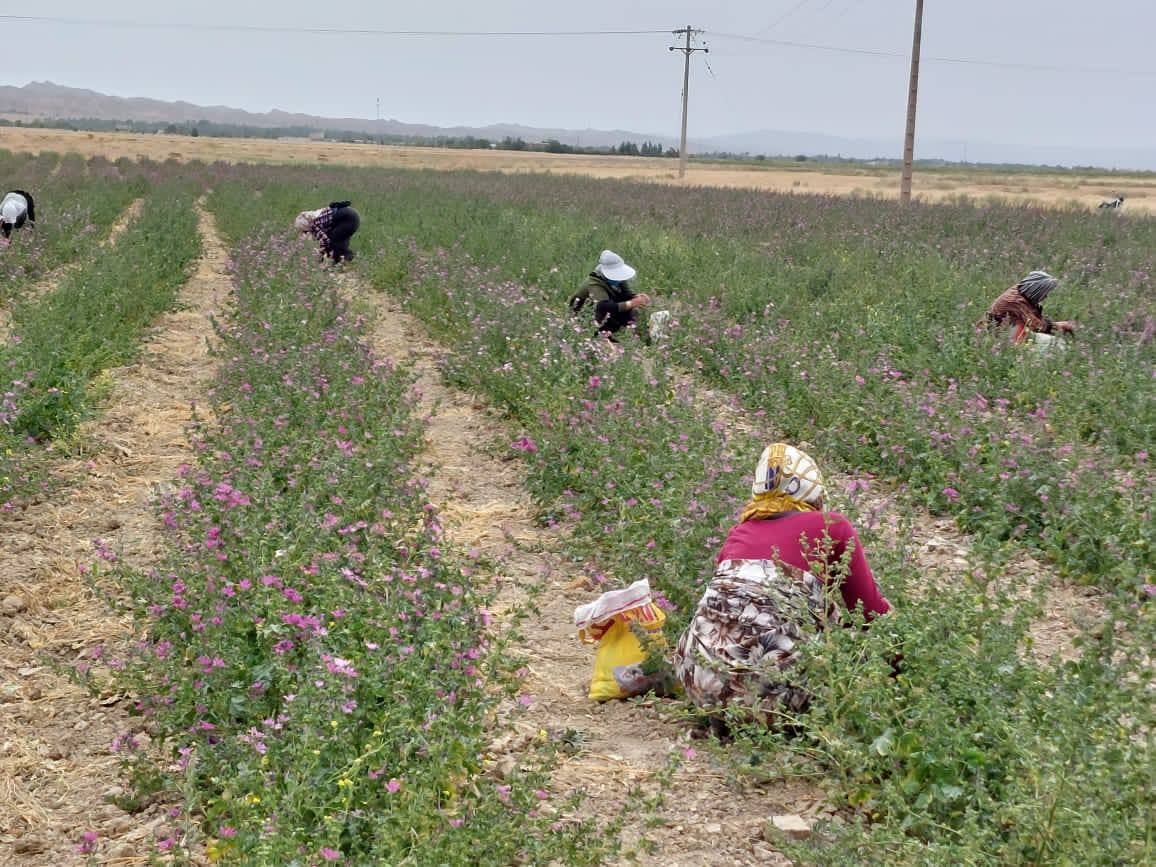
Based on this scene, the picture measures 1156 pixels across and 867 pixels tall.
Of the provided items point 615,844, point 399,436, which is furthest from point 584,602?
point 615,844

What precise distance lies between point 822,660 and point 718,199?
67.2 ft

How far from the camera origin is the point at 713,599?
422 centimetres

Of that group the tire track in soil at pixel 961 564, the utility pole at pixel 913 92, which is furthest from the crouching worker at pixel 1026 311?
the utility pole at pixel 913 92

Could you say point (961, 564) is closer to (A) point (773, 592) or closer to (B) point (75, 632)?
(A) point (773, 592)

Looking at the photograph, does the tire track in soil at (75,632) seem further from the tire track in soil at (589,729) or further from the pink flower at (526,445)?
the pink flower at (526,445)

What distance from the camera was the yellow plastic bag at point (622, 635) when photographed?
460 centimetres

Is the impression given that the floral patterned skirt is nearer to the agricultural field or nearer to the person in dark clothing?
the agricultural field

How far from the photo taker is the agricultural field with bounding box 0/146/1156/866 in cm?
325

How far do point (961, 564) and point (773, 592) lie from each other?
245cm

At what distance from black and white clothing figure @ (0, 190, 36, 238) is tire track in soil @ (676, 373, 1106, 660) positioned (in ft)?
37.8

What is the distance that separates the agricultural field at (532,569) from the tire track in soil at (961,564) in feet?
0.13

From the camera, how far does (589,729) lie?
4.48 metres

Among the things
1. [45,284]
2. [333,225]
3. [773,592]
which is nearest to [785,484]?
[773,592]

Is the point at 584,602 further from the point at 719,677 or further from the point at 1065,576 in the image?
the point at 1065,576
